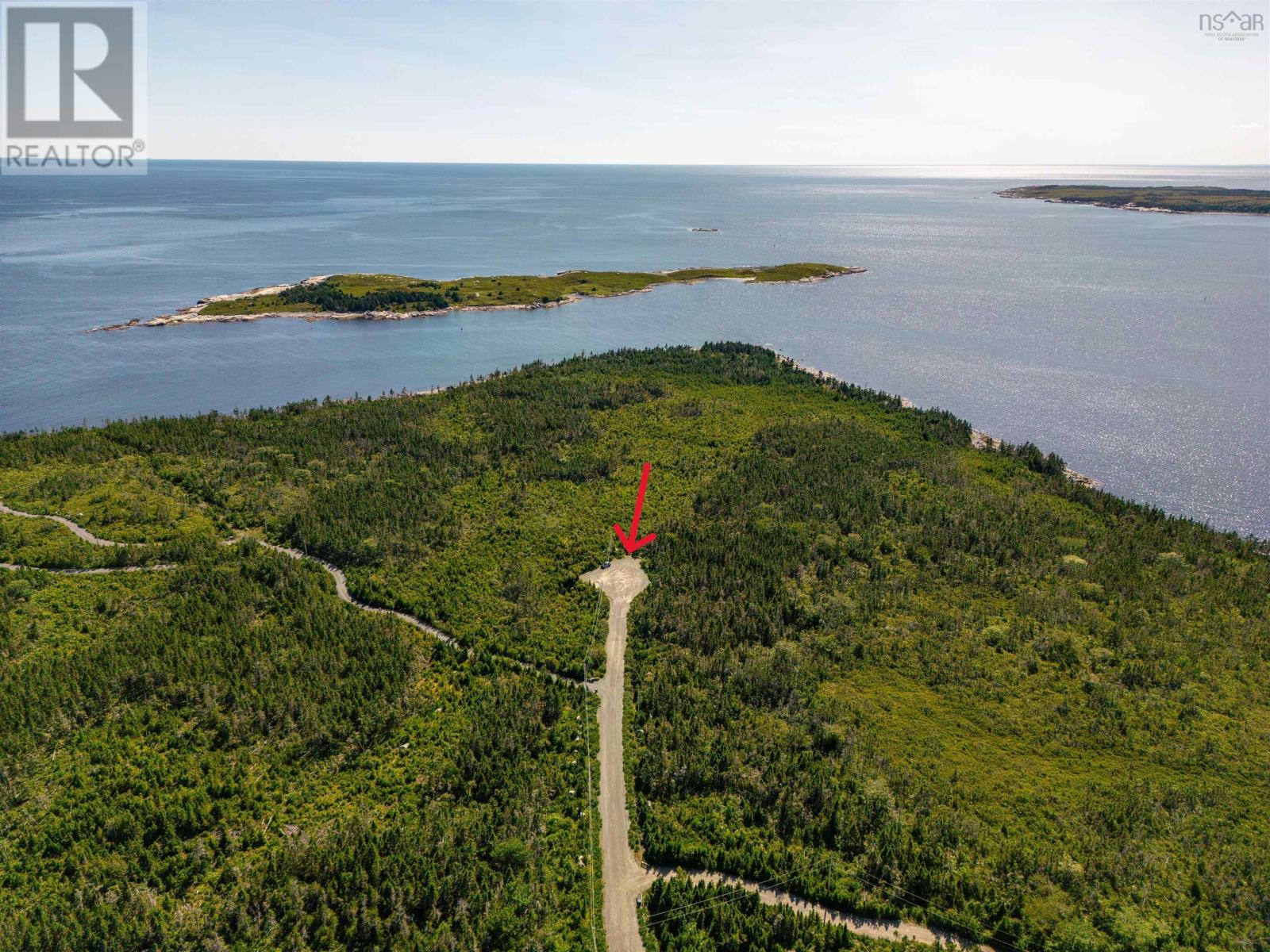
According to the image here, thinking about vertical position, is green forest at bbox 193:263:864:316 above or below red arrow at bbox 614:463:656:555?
above

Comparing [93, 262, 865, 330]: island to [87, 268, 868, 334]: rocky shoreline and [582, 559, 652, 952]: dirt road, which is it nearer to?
[87, 268, 868, 334]: rocky shoreline

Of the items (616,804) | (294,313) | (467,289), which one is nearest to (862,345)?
(467,289)

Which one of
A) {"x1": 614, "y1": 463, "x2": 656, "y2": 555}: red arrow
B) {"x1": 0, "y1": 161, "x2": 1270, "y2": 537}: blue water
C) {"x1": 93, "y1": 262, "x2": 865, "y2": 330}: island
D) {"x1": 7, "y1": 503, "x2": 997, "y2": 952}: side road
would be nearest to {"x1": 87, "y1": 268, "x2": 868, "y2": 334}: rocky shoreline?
{"x1": 93, "y1": 262, "x2": 865, "y2": 330}: island

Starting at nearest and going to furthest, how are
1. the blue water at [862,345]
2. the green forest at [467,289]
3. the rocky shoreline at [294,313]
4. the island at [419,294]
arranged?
the blue water at [862,345] < the rocky shoreline at [294,313] < the island at [419,294] < the green forest at [467,289]

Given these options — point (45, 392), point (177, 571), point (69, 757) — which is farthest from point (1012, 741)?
point (45, 392)

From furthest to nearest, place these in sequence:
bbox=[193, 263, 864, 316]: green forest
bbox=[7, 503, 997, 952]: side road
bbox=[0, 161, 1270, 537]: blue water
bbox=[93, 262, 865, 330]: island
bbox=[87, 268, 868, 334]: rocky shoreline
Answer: bbox=[193, 263, 864, 316]: green forest, bbox=[93, 262, 865, 330]: island, bbox=[87, 268, 868, 334]: rocky shoreline, bbox=[0, 161, 1270, 537]: blue water, bbox=[7, 503, 997, 952]: side road

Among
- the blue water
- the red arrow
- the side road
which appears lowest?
the side road

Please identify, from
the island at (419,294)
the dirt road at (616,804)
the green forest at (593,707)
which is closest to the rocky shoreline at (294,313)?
the island at (419,294)

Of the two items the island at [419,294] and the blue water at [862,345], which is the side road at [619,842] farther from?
the island at [419,294]
